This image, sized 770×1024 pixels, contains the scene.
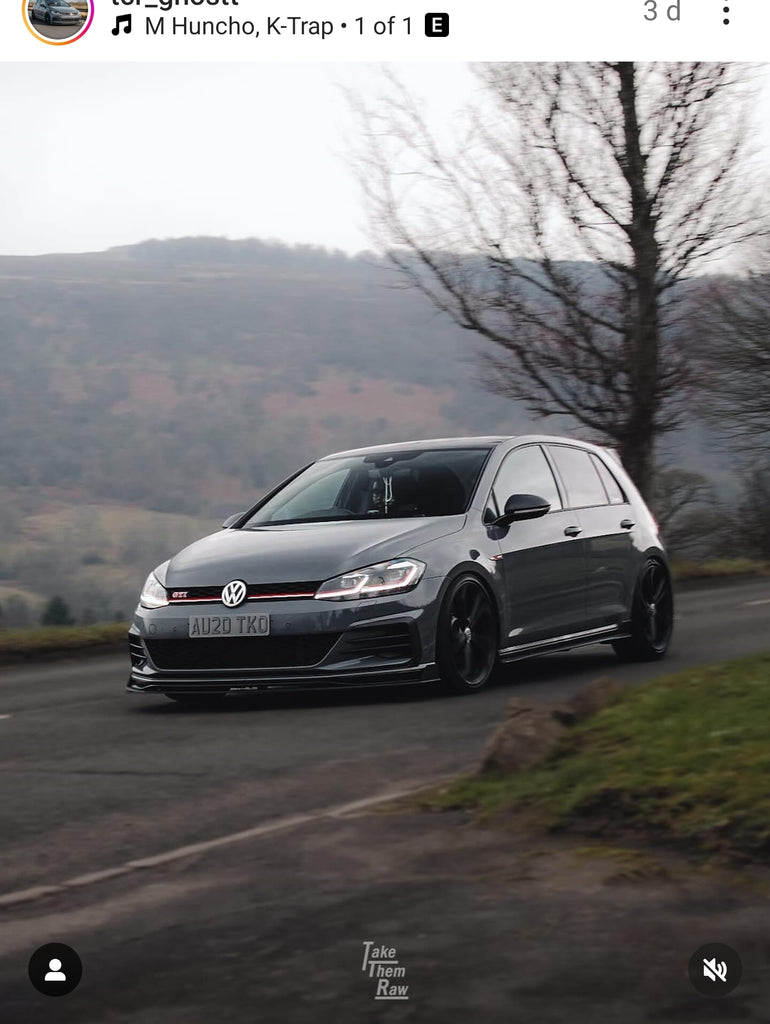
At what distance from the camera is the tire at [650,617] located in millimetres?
11875

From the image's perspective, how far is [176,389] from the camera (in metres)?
81.8

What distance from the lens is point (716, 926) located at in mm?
4082

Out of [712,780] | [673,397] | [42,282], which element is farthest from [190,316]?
[712,780]

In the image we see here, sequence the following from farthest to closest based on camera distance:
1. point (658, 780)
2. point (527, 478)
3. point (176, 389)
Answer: point (176, 389)
point (527, 478)
point (658, 780)

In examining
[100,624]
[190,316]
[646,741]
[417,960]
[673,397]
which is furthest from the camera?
[190,316]

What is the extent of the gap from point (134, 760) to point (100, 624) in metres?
9.06

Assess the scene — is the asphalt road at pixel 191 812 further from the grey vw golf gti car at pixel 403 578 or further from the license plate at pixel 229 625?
the license plate at pixel 229 625

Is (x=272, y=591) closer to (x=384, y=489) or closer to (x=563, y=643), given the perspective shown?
(x=384, y=489)

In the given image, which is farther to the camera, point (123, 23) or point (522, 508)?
point (522, 508)

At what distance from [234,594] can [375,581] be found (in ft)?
2.57

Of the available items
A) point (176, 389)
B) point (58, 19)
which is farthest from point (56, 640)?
point (176, 389)

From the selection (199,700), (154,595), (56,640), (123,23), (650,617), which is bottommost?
(56,640)

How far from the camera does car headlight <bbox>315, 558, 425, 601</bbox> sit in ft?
30.7

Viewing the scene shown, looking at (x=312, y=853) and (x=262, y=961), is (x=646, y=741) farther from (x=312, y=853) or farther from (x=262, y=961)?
(x=262, y=961)
